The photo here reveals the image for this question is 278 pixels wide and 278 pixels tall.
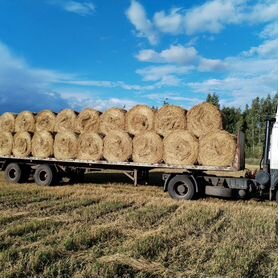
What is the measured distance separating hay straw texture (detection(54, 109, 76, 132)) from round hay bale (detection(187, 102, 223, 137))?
16.0ft

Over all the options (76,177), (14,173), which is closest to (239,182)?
(76,177)

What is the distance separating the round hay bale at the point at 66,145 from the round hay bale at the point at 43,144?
314mm

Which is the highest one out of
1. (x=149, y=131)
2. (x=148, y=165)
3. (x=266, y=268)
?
(x=149, y=131)

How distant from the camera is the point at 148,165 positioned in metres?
14.1

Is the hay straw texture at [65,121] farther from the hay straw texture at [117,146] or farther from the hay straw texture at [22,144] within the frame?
the hay straw texture at [117,146]

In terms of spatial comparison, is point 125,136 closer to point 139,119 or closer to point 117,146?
point 117,146

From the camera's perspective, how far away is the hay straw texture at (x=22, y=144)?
17.2 m

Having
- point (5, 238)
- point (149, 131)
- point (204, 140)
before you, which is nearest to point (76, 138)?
point (149, 131)

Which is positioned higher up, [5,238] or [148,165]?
[148,165]

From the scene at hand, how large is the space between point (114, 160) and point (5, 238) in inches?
293

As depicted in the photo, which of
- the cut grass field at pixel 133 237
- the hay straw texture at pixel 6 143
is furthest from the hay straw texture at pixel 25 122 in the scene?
the cut grass field at pixel 133 237

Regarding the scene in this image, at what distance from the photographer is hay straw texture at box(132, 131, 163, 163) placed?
13.9m

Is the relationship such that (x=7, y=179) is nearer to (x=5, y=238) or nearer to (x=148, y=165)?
(x=148, y=165)

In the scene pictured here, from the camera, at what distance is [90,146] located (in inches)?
611
